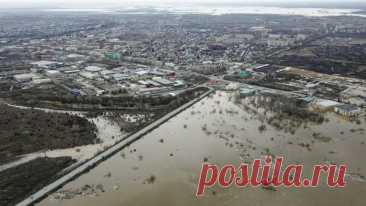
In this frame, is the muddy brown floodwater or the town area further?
the town area

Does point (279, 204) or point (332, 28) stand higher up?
point (332, 28)

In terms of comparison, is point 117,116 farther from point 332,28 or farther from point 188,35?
point 332,28

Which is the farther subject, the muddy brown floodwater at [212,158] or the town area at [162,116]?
the town area at [162,116]

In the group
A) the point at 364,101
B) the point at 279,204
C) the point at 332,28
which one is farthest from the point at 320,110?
the point at 332,28

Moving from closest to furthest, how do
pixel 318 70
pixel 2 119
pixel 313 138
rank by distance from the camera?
1. pixel 313 138
2. pixel 2 119
3. pixel 318 70

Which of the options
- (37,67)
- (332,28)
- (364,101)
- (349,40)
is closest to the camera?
(364,101)

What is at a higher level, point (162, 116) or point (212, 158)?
point (162, 116)

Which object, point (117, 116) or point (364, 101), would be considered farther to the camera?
point (364, 101)

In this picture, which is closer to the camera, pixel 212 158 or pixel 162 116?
pixel 212 158
